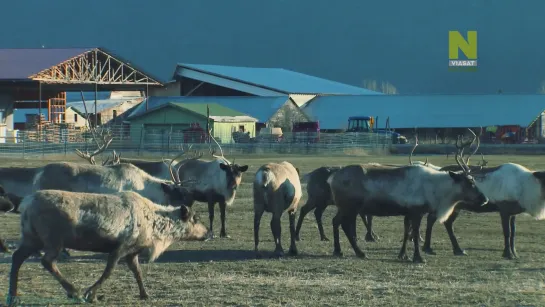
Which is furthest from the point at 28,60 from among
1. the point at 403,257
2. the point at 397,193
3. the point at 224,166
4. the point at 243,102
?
the point at 403,257

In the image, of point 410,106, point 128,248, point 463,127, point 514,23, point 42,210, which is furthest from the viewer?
point 514,23

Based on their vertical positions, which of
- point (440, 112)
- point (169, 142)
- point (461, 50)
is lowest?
point (169, 142)

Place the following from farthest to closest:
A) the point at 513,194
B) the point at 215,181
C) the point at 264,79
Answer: the point at 264,79 → the point at 215,181 → the point at 513,194

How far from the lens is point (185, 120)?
62.0 meters

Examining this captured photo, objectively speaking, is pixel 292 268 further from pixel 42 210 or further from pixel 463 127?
pixel 463 127

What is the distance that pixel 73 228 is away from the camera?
→ 11.9 m

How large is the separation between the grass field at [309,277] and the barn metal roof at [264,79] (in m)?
55.6

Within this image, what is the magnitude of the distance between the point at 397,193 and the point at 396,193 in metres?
0.02

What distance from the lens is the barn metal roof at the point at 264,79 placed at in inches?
2965

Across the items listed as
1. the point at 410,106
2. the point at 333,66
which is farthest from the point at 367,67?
the point at 410,106

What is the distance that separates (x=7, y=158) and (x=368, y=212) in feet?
101

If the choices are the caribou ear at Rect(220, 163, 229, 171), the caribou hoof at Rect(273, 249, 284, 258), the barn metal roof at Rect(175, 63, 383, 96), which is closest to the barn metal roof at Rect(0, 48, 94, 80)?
the barn metal roof at Rect(175, 63, 383, 96)

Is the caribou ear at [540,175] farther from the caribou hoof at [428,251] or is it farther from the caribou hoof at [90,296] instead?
the caribou hoof at [90,296]

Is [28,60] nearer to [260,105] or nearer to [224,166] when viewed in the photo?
[260,105]
